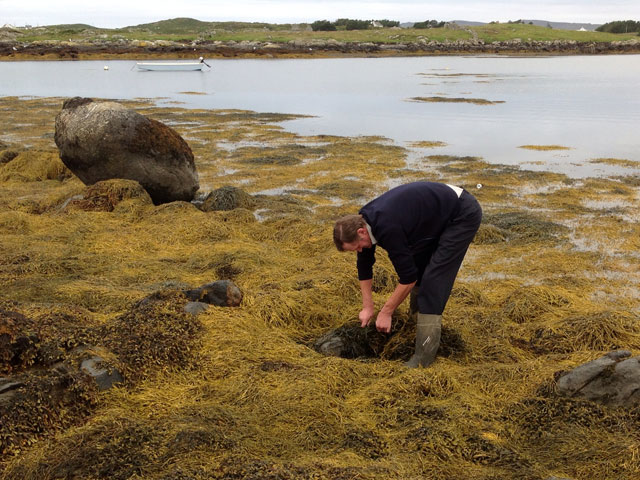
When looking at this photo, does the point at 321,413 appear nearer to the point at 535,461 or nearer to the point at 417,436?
the point at 417,436

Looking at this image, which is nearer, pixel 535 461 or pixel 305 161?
pixel 535 461

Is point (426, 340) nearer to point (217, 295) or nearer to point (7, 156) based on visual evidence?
point (217, 295)

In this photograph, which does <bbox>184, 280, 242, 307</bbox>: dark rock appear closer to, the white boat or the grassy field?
the white boat

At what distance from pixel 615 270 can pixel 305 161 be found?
10091mm

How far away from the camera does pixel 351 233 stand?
4473 millimetres

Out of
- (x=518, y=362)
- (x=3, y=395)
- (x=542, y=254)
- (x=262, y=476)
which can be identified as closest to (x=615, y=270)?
(x=542, y=254)

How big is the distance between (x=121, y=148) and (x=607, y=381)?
372 inches

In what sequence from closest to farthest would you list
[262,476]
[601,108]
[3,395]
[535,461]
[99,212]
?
[262,476], [535,461], [3,395], [99,212], [601,108]

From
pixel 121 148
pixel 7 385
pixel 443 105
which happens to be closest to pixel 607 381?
pixel 7 385

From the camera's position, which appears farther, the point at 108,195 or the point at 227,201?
the point at 227,201

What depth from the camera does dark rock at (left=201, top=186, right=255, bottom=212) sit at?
35.8 feet

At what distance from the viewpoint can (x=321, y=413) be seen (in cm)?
425

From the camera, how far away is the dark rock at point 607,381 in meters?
4.14

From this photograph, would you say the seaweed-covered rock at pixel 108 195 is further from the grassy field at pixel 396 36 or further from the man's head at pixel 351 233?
the grassy field at pixel 396 36
